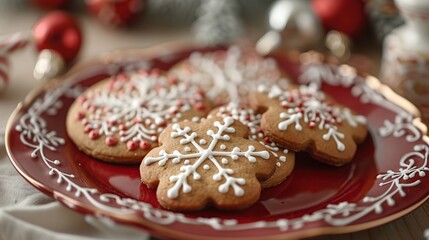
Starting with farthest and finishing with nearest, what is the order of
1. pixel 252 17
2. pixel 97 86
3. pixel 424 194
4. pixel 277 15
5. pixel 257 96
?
1. pixel 252 17
2. pixel 277 15
3. pixel 97 86
4. pixel 257 96
5. pixel 424 194

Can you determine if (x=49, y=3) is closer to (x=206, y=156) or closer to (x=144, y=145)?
(x=144, y=145)

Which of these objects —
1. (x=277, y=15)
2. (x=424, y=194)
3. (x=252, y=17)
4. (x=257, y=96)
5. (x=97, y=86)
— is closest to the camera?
(x=424, y=194)

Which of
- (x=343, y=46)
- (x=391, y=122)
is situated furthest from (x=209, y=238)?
(x=343, y=46)

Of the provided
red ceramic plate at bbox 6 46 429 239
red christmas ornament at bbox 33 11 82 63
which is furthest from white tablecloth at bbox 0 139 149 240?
red christmas ornament at bbox 33 11 82 63

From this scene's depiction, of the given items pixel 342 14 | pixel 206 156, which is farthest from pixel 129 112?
pixel 342 14

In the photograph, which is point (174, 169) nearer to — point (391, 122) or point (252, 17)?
point (391, 122)

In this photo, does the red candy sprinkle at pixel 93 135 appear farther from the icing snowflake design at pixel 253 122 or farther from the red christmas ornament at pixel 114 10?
the red christmas ornament at pixel 114 10
